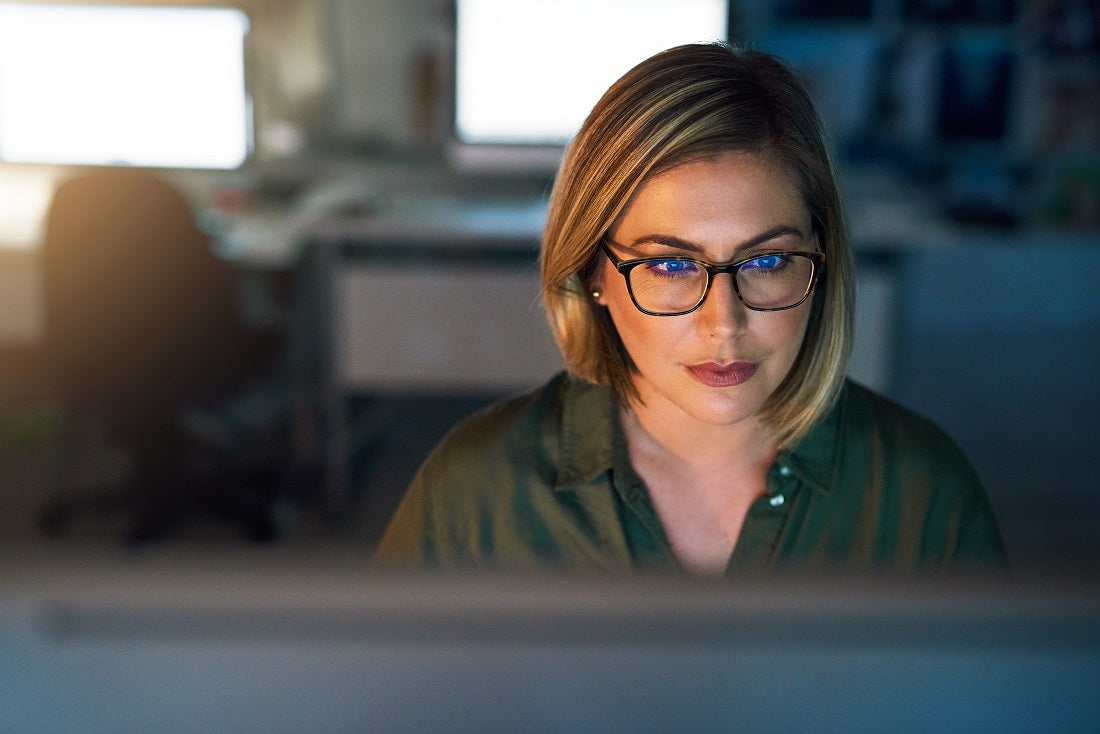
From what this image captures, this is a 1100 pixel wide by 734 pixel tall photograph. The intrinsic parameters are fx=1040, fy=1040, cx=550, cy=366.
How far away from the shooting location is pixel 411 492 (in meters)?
0.98

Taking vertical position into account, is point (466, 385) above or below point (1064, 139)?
below

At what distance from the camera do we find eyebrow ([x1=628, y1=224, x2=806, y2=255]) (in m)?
0.84

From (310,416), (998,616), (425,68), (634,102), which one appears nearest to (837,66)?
(425,68)

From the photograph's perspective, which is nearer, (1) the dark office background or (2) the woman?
(2) the woman

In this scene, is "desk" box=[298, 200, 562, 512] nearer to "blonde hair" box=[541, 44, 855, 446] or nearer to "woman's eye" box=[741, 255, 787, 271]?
"blonde hair" box=[541, 44, 855, 446]

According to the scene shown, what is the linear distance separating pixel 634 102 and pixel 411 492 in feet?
1.35

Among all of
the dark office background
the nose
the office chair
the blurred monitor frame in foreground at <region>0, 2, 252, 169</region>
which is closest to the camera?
the nose

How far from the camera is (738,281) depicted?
0.84 meters

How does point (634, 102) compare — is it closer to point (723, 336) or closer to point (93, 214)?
point (723, 336)

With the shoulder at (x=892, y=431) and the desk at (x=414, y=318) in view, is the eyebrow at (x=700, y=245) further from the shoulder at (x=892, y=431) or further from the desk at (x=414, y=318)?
the desk at (x=414, y=318)

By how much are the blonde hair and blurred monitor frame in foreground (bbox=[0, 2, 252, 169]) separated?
80.6 inches

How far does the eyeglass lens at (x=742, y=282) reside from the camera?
33.2 inches

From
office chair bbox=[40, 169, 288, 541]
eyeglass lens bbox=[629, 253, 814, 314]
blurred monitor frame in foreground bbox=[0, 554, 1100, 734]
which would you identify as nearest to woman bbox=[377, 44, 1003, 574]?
eyeglass lens bbox=[629, 253, 814, 314]

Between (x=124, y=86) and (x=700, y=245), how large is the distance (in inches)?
92.0
